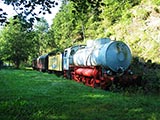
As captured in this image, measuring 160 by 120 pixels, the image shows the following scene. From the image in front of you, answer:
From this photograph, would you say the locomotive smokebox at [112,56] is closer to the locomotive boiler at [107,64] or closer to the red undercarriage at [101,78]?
the locomotive boiler at [107,64]

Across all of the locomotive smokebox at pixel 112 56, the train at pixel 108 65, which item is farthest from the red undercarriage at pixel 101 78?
the locomotive smokebox at pixel 112 56

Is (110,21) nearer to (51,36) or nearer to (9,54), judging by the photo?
(9,54)

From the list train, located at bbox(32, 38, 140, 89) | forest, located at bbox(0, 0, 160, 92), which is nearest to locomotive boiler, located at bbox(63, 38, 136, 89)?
train, located at bbox(32, 38, 140, 89)

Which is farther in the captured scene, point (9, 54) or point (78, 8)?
point (9, 54)

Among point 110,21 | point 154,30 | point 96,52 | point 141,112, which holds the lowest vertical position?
point 141,112

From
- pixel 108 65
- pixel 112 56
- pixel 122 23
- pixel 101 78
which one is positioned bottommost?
pixel 101 78

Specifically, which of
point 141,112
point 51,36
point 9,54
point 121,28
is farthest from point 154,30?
point 51,36

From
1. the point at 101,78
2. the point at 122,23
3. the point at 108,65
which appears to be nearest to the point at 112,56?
the point at 108,65

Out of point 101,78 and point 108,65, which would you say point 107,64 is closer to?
point 108,65

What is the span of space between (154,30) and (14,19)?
22588 mm

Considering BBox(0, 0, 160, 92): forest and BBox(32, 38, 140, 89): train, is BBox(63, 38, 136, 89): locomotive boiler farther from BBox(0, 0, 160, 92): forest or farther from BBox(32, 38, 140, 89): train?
BBox(0, 0, 160, 92): forest

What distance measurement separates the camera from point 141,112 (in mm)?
11227

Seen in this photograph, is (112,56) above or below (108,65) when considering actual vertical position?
above

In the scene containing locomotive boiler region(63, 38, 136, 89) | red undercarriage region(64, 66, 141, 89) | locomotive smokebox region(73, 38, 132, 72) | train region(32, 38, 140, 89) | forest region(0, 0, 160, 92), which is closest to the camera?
forest region(0, 0, 160, 92)
